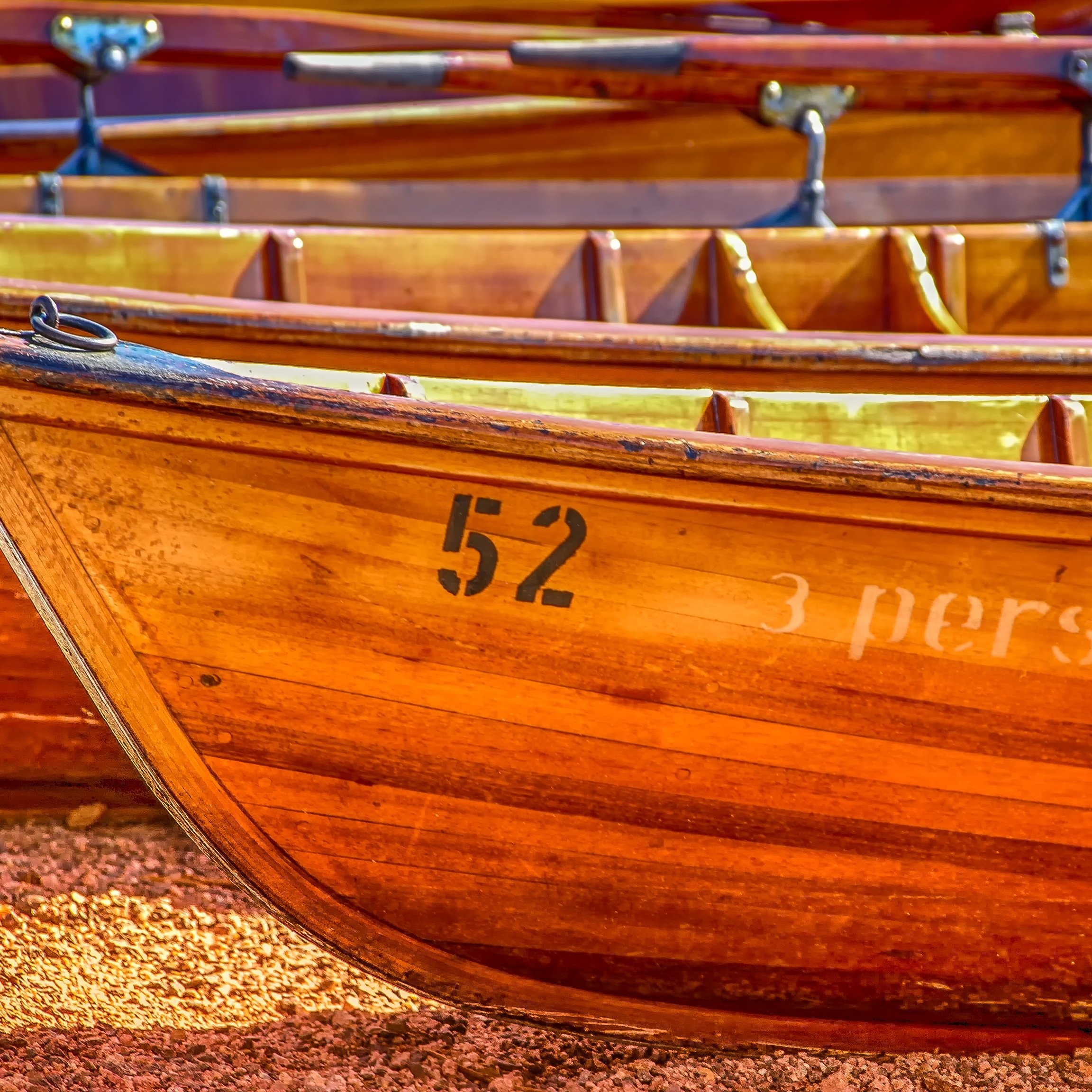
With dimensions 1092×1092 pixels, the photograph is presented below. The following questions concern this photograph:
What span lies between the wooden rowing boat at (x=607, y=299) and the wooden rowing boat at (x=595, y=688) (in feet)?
2.69

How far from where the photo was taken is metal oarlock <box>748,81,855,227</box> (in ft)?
9.66

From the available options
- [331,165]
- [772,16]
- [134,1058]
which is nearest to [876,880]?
[134,1058]

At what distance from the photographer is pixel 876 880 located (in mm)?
1602

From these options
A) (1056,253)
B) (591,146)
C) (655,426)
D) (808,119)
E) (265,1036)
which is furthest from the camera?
(591,146)

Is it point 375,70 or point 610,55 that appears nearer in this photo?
point 610,55

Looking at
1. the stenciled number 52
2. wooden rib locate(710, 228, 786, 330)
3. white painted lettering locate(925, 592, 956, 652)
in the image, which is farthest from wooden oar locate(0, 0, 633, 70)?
white painted lettering locate(925, 592, 956, 652)

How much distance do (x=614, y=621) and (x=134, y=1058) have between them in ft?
2.79

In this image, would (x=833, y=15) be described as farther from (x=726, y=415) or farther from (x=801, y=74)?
(x=726, y=415)

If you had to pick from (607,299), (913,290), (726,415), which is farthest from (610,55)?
(726,415)

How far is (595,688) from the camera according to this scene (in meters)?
1.52

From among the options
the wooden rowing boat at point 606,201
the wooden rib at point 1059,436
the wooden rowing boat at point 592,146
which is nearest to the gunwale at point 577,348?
the wooden rib at point 1059,436

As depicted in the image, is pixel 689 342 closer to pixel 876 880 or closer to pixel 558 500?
pixel 558 500

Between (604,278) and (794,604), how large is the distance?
1409mm

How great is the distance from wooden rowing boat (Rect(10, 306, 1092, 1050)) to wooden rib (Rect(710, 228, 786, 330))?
4.40ft
